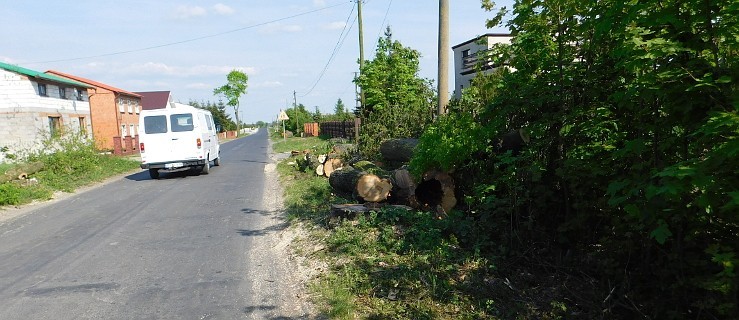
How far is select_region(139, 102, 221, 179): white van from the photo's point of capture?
1427 centimetres

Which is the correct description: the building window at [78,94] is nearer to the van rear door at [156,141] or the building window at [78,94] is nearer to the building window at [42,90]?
the building window at [42,90]

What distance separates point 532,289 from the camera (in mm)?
4043

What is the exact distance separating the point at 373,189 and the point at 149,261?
3336mm

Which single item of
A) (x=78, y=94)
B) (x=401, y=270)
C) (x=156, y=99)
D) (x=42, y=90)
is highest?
(x=156, y=99)

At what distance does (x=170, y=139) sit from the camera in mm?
14336

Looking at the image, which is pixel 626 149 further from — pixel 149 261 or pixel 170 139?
pixel 170 139

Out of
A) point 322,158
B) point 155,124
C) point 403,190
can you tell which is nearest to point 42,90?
point 155,124

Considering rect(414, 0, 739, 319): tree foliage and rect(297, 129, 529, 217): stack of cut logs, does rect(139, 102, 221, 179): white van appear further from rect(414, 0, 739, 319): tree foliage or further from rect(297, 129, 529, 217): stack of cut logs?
rect(414, 0, 739, 319): tree foliage

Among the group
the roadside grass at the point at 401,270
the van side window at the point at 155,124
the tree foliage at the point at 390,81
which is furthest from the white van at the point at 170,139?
the roadside grass at the point at 401,270

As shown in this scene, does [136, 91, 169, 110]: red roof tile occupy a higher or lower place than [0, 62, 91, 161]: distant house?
higher

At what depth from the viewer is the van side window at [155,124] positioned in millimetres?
14297

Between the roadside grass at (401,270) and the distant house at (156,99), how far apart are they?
54537mm

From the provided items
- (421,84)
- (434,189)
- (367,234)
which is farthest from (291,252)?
(421,84)

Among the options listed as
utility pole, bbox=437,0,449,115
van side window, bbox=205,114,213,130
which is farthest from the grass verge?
van side window, bbox=205,114,213,130
